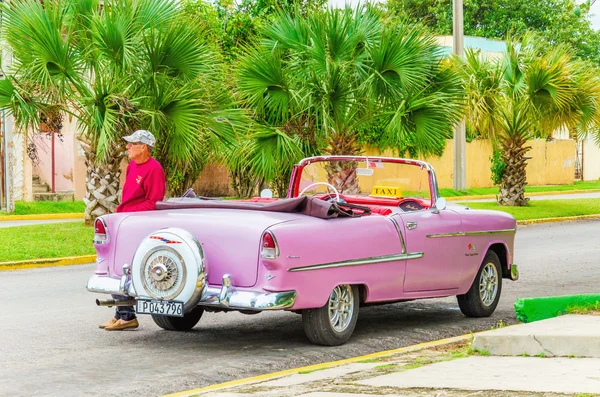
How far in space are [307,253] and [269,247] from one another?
360mm

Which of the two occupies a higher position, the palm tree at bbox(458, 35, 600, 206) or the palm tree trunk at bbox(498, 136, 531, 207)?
the palm tree at bbox(458, 35, 600, 206)

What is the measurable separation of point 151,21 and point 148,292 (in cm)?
1129

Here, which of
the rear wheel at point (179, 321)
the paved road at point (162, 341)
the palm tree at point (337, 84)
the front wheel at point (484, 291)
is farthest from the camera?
the palm tree at point (337, 84)

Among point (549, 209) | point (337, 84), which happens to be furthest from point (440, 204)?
point (549, 209)

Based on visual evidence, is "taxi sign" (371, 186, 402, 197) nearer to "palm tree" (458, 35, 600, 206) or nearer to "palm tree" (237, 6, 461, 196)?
"palm tree" (237, 6, 461, 196)

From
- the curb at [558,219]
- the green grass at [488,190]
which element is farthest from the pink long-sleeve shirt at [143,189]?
the green grass at [488,190]

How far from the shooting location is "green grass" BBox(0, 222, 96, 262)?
57.9 ft

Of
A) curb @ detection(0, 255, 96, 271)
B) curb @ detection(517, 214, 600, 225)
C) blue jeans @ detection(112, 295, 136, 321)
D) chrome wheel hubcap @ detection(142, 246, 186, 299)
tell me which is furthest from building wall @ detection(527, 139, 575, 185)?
chrome wheel hubcap @ detection(142, 246, 186, 299)

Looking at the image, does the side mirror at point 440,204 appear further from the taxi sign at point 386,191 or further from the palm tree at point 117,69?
the palm tree at point 117,69

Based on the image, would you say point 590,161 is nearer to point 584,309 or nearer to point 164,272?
point 584,309

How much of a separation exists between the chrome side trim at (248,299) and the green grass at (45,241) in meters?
9.15

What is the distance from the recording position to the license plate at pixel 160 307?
8594 millimetres

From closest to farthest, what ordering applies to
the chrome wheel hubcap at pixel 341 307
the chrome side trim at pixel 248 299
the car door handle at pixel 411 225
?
the chrome side trim at pixel 248 299, the chrome wheel hubcap at pixel 341 307, the car door handle at pixel 411 225

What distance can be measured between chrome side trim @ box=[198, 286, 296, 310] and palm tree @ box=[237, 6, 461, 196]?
39.2ft
